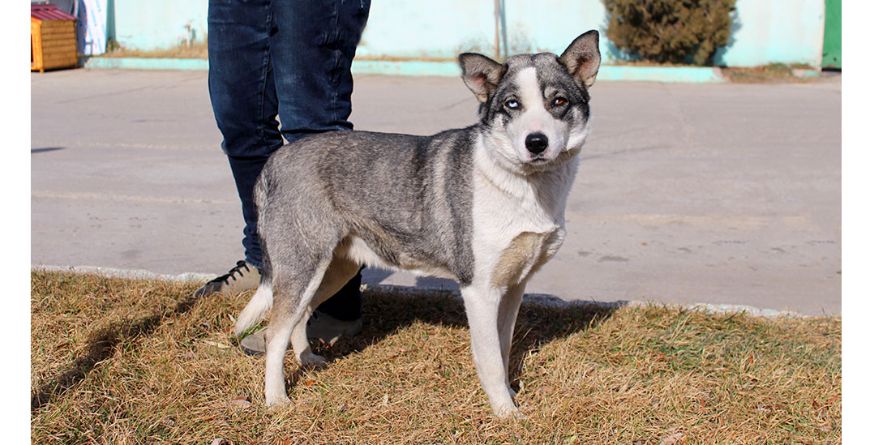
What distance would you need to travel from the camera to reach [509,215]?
11.1 ft

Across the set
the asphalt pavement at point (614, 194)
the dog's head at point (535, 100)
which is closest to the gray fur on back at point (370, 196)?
the dog's head at point (535, 100)

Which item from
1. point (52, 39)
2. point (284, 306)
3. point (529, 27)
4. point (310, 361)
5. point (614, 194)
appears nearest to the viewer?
point (284, 306)

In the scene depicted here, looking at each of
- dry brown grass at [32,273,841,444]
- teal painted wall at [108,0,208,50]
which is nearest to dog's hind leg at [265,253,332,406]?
dry brown grass at [32,273,841,444]

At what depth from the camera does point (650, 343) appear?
14.1 feet

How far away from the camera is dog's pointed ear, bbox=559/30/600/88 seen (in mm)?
3332

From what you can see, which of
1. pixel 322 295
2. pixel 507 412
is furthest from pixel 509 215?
pixel 322 295

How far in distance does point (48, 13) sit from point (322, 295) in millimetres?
15331

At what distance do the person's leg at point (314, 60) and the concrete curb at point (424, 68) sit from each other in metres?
10.6

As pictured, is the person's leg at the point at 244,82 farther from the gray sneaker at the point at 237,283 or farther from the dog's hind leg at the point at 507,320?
the dog's hind leg at the point at 507,320

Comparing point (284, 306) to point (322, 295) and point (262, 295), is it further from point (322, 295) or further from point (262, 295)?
point (322, 295)

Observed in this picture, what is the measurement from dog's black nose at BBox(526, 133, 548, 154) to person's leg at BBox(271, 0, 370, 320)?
4.05 ft

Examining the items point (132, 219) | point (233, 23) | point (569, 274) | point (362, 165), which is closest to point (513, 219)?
point (362, 165)

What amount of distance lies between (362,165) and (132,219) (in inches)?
141

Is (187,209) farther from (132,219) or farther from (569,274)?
(569,274)
